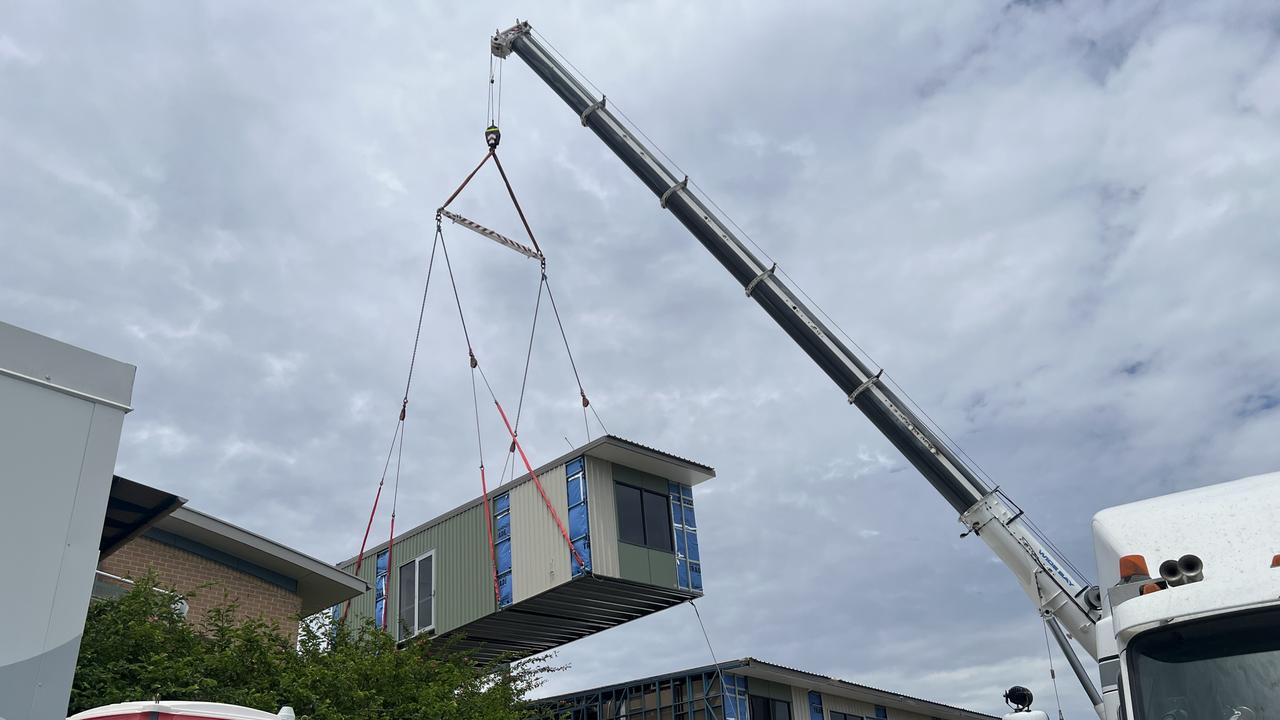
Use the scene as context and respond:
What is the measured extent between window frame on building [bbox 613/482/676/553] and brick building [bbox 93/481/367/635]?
6.40 meters

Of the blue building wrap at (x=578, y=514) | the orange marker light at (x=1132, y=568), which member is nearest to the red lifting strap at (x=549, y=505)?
the blue building wrap at (x=578, y=514)

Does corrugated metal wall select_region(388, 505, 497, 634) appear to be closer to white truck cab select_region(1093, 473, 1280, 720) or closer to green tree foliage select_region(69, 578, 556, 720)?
green tree foliage select_region(69, 578, 556, 720)

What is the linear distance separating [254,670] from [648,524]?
11.8 metres

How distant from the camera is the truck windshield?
620 cm

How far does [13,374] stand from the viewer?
5.83 m

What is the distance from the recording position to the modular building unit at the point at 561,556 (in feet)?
82.5

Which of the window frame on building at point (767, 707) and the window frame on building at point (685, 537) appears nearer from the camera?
the window frame on building at point (685, 537)

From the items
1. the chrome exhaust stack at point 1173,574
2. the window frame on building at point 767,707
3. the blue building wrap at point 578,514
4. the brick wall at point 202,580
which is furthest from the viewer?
the window frame on building at point 767,707

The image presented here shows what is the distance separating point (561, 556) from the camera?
24984 mm

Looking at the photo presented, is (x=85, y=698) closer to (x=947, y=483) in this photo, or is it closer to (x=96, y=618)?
(x=96, y=618)

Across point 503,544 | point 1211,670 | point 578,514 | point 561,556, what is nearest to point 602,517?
point 578,514

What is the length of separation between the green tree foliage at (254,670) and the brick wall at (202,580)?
49.4 inches

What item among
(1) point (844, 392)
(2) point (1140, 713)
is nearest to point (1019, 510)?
(1) point (844, 392)

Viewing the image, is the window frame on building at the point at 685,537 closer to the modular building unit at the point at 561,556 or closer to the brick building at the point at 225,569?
the modular building unit at the point at 561,556
